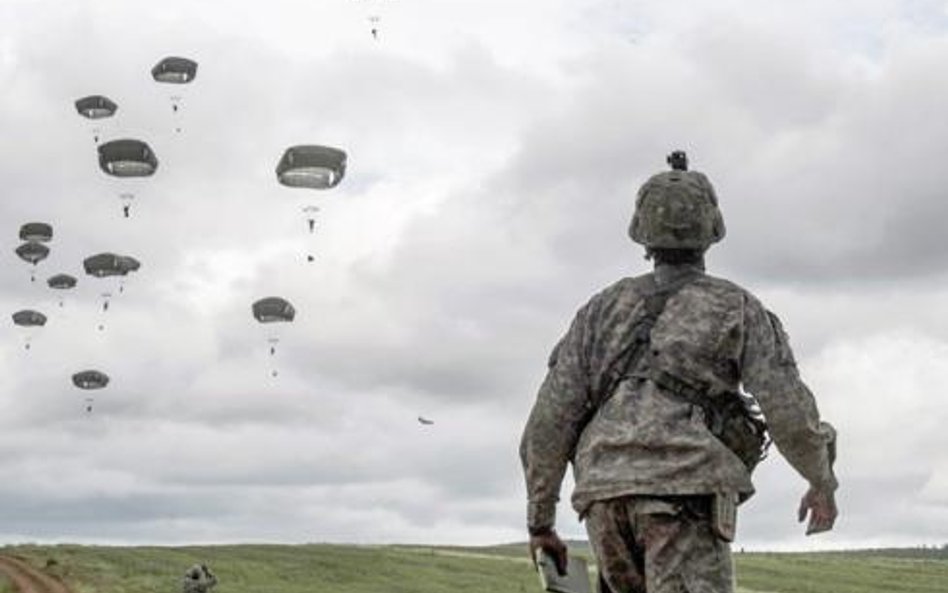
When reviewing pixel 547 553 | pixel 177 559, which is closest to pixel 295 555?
pixel 177 559

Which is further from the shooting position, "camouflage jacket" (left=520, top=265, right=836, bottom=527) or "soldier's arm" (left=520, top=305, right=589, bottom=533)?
"soldier's arm" (left=520, top=305, right=589, bottom=533)

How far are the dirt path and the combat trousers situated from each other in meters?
40.0

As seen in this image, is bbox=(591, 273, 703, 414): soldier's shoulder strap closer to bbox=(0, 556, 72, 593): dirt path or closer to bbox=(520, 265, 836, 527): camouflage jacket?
bbox=(520, 265, 836, 527): camouflage jacket

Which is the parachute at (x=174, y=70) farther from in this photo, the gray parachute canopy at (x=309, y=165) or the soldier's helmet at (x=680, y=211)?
the soldier's helmet at (x=680, y=211)

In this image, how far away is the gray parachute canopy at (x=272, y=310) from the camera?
229 feet

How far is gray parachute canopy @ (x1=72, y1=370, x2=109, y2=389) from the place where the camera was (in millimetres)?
80863

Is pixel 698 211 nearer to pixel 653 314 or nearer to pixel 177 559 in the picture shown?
pixel 653 314

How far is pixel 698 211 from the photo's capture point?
747cm

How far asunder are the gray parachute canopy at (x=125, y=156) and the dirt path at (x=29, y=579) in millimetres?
16331

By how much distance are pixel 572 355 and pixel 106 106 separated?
68.0 m

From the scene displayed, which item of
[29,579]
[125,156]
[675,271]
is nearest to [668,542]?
[675,271]

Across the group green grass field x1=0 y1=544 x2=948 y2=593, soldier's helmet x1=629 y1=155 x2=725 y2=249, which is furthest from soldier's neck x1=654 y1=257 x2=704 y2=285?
green grass field x1=0 y1=544 x2=948 y2=593

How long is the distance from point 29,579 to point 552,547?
1779 inches

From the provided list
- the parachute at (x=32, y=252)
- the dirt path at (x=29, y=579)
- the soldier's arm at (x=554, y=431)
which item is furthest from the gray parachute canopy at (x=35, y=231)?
the soldier's arm at (x=554, y=431)
